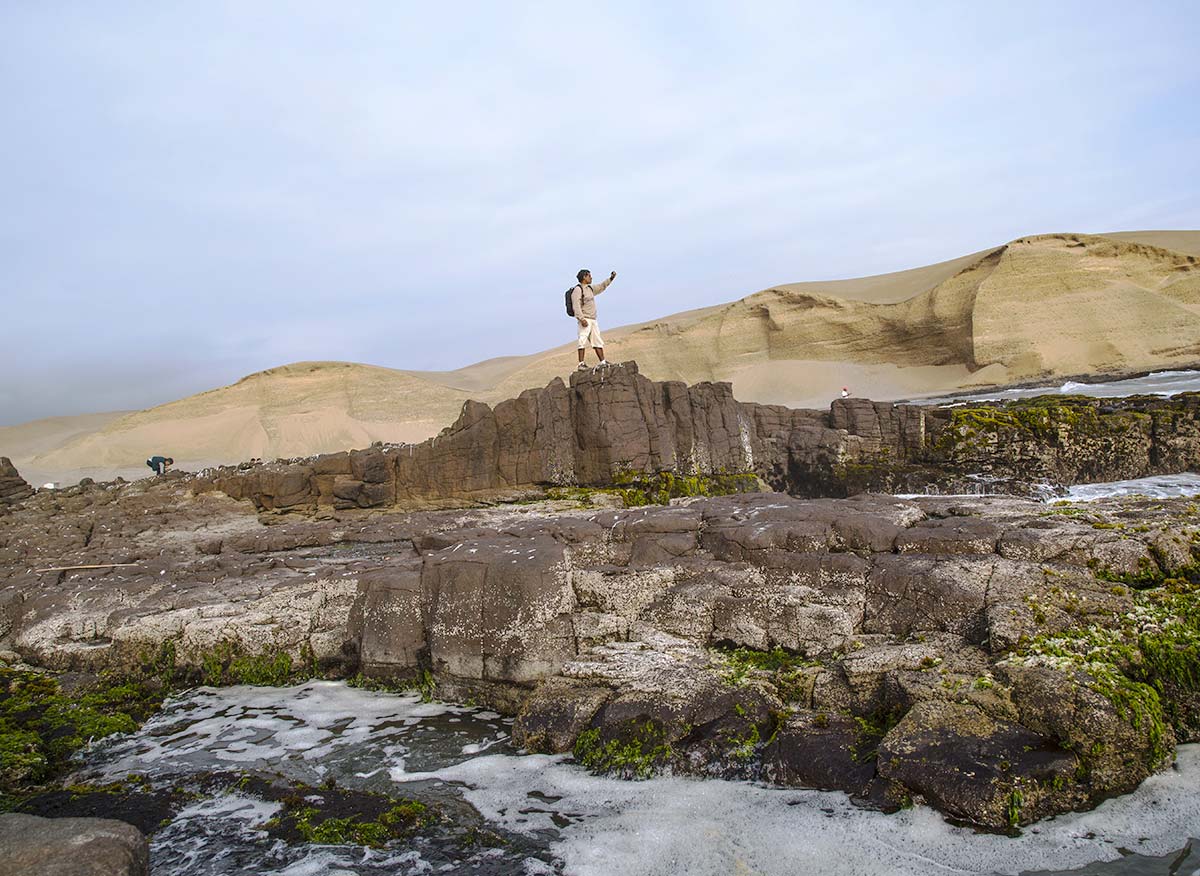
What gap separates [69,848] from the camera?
4.07m

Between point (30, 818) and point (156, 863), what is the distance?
3.80 ft

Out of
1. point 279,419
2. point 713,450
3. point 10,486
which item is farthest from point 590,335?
point 279,419

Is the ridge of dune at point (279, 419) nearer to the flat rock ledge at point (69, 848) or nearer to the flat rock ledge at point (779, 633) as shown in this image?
the flat rock ledge at point (779, 633)

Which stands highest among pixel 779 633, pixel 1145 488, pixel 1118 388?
pixel 1118 388

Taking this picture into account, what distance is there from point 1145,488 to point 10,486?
1294 inches

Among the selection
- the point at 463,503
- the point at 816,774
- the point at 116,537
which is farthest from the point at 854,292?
the point at 816,774

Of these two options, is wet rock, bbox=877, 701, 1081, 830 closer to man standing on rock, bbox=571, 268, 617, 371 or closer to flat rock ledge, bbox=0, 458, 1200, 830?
flat rock ledge, bbox=0, 458, 1200, 830

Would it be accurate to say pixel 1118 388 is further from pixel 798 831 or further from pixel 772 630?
pixel 798 831

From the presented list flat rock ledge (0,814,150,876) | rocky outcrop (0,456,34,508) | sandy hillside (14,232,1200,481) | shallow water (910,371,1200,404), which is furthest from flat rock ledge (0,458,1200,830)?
sandy hillside (14,232,1200,481)

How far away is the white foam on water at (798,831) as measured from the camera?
476 cm

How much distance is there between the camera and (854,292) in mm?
71062

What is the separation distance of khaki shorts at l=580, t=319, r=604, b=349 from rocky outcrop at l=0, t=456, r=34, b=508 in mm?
18862

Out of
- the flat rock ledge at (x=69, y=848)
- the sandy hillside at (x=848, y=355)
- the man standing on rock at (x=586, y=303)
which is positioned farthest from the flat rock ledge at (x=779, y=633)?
the sandy hillside at (x=848, y=355)

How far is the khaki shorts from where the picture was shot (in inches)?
688
